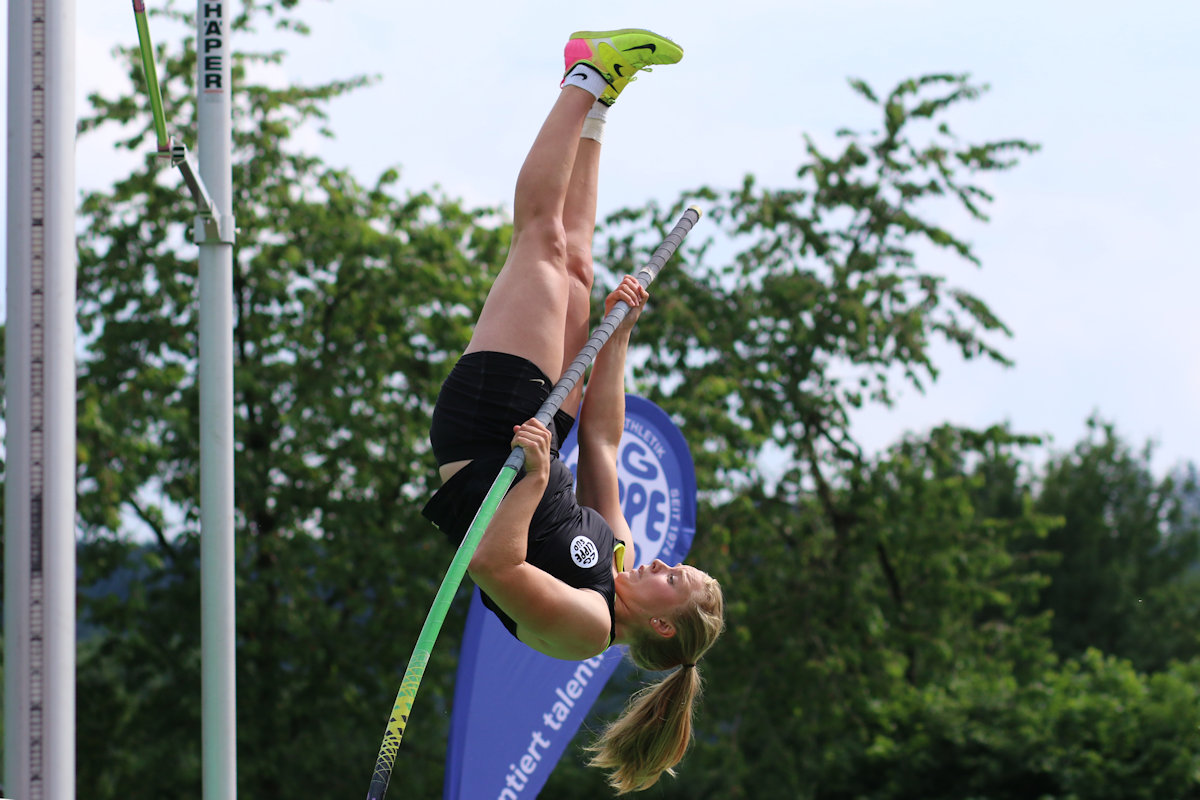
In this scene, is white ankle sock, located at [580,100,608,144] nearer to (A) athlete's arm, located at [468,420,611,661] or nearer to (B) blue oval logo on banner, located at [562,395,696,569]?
(A) athlete's arm, located at [468,420,611,661]

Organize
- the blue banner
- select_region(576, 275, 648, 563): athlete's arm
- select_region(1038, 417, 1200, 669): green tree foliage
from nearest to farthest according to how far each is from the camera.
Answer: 1. select_region(576, 275, 648, 563): athlete's arm
2. the blue banner
3. select_region(1038, 417, 1200, 669): green tree foliage

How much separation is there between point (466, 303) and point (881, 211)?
13.0 feet

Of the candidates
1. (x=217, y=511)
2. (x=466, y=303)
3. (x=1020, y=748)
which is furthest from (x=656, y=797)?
(x=217, y=511)

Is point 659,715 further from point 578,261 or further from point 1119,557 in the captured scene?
point 1119,557

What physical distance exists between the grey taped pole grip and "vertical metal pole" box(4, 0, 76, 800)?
1194 mm

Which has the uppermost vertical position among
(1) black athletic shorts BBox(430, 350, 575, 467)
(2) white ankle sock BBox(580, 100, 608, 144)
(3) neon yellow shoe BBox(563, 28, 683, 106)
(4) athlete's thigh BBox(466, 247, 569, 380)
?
(3) neon yellow shoe BBox(563, 28, 683, 106)

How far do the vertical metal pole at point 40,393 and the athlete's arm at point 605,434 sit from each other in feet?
4.93

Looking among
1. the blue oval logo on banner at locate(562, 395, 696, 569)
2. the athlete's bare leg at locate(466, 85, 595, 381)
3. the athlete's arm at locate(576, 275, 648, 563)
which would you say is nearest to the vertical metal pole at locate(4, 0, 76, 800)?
the athlete's bare leg at locate(466, 85, 595, 381)

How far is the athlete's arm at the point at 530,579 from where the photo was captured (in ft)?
10.3

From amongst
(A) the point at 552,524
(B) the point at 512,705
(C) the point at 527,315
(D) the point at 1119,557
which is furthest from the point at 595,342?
(D) the point at 1119,557

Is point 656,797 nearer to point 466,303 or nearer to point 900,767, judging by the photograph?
point 900,767

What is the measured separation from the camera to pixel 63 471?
334 centimetres

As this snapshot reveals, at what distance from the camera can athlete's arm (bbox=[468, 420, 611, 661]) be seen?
3.15 meters

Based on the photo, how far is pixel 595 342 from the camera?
11.4 ft
